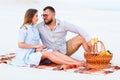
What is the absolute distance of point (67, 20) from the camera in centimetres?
896

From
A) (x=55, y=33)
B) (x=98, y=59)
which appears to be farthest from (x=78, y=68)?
(x=55, y=33)

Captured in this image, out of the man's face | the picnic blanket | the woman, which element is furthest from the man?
the picnic blanket

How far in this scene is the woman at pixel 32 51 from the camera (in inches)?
173

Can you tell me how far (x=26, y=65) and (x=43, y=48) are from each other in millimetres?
240

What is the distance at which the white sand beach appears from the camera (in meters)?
3.92

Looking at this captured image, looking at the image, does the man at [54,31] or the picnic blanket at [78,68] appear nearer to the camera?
the picnic blanket at [78,68]

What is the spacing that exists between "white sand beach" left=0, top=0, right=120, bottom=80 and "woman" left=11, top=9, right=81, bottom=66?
17cm

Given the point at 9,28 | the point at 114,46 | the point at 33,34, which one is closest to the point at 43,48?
the point at 33,34

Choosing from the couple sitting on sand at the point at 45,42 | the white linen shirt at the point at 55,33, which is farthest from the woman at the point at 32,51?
the white linen shirt at the point at 55,33

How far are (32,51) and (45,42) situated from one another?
23 centimetres

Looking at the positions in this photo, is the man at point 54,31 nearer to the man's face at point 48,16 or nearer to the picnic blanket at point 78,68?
the man's face at point 48,16

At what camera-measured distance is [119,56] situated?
5094mm

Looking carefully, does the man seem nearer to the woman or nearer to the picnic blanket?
the woman

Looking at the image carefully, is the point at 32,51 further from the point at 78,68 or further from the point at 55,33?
the point at 78,68
